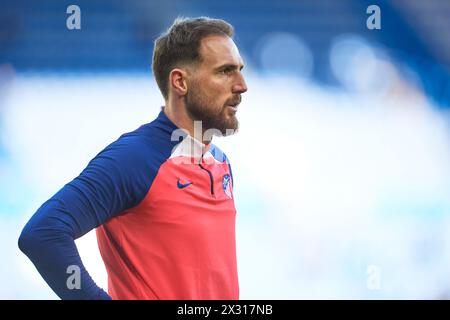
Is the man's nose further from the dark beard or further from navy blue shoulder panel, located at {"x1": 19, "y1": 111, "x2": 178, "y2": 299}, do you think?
navy blue shoulder panel, located at {"x1": 19, "y1": 111, "x2": 178, "y2": 299}

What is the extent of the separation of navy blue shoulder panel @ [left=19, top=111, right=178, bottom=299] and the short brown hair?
0.25 metres

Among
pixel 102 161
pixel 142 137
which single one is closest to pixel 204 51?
pixel 142 137

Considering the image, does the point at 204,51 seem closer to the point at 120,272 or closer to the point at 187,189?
the point at 187,189

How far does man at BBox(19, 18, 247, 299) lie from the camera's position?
1.39 m

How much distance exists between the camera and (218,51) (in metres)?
1.68

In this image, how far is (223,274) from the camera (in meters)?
1.61

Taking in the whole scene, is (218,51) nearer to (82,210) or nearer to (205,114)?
(205,114)

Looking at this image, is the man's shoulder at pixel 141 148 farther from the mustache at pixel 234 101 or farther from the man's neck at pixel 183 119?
the mustache at pixel 234 101

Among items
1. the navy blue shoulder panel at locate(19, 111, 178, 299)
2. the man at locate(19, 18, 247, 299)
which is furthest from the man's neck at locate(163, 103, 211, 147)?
the navy blue shoulder panel at locate(19, 111, 178, 299)

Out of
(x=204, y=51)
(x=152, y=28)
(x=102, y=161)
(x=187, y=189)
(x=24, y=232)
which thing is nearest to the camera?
(x=24, y=232)

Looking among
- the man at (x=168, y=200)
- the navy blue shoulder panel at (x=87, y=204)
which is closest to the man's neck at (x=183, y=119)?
the man at (x=168, y=200)

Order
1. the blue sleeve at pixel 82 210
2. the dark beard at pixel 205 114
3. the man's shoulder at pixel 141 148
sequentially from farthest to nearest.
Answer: the dark beard at pixel 205 114 → the man's shoulder at pixel 141 148 → the blue sleeve at pixel 82 210

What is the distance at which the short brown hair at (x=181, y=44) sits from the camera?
5.57ft
